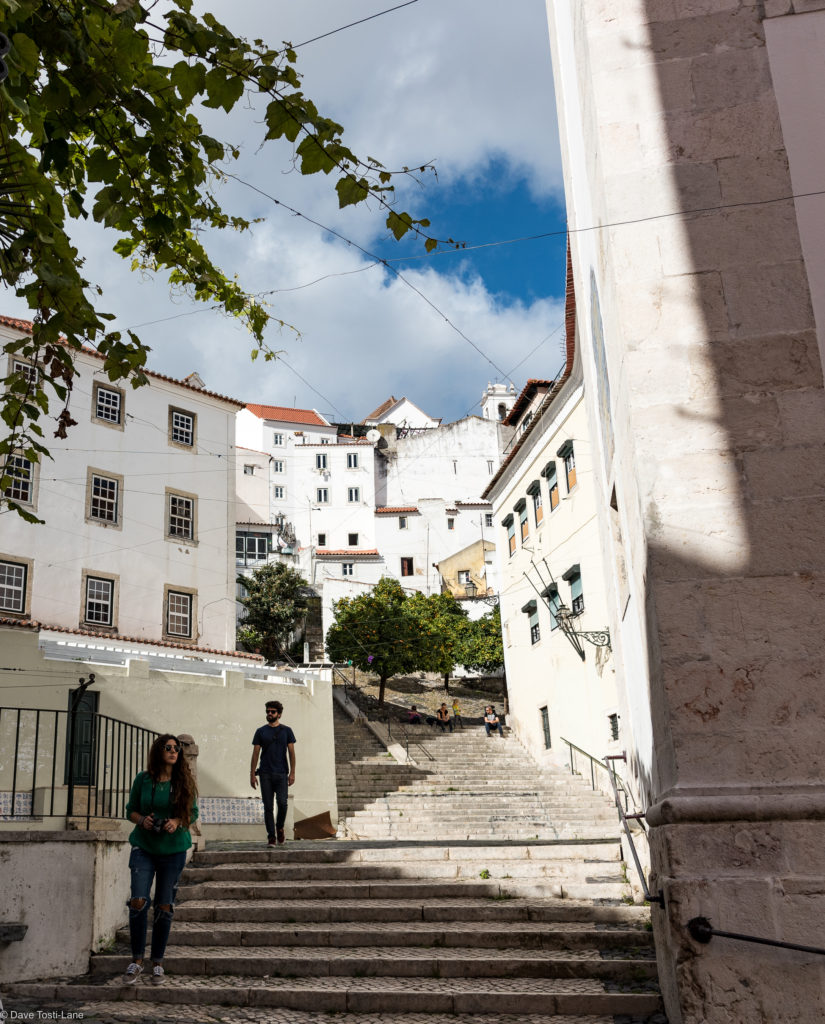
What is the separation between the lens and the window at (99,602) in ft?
Result: 83.3

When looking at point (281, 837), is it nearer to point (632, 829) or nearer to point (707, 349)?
point (632, 829)

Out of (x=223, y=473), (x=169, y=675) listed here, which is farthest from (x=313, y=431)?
(x=169, y=675)

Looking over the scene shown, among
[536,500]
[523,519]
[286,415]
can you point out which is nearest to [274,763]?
[536,500]

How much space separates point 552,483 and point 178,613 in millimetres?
11833

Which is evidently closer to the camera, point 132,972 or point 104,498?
point 132,972

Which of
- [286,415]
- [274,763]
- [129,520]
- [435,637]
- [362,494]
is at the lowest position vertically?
Answer: [274,763]

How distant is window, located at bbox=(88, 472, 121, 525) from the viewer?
1039 inches

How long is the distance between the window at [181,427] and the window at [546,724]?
1396 cm

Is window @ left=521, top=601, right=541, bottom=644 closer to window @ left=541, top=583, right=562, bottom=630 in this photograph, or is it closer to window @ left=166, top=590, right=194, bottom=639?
window @ left=541, top=583, right=562, bottom=630

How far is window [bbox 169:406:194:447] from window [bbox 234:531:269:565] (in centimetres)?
2716

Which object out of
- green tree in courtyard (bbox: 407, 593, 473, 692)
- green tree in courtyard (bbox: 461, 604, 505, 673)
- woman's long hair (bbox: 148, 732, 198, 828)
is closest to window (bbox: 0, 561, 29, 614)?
woman's long hair (bbox: 148, 732, 198, 828)

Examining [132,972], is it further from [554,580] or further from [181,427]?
[181,427]

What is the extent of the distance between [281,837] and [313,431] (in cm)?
6062

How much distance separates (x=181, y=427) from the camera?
29.4 meters
